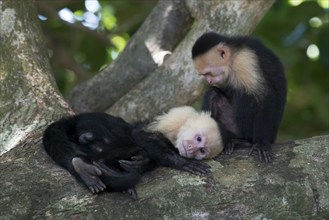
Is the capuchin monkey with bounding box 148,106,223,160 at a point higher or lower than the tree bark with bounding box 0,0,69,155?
lower

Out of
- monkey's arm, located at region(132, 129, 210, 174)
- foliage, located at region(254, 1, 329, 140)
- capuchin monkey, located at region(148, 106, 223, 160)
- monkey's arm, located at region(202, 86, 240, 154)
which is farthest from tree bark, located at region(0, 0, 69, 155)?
foliage, located at region(254, 1, 329, 140)

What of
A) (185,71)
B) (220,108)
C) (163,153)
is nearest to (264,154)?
(163,153)

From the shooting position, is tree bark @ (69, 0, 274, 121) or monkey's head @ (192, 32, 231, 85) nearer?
monkey's head @ (192, 32, 231, 85)

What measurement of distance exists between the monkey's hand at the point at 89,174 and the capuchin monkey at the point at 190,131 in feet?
2.53

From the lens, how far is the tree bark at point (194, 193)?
9.85 ft

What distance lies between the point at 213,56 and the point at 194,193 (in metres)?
1.44

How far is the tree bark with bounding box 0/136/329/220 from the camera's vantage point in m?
3.00

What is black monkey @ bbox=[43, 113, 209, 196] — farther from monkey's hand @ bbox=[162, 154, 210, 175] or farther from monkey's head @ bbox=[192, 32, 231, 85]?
monkey's head @ bbox=[192, 32, 231, 85]

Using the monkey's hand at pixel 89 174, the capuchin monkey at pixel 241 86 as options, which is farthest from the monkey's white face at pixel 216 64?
the monkey's hand at pixel 89 174

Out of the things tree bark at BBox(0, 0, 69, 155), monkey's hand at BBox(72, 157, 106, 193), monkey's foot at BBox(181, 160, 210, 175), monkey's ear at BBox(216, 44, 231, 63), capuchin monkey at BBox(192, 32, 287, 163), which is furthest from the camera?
monkey's ear at BBox(216, 44, 231, 63)

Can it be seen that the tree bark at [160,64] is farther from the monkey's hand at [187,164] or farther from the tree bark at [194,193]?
the tree bark at [194,193]

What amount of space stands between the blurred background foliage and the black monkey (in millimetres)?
2273

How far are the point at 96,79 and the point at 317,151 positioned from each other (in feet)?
7.82

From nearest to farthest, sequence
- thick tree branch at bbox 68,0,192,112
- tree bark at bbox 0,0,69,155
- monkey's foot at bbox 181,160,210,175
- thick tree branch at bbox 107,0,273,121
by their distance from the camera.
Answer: monkey's foot at bbox 181,160,210,175, tree bark at bbox 0,0,69,155, thick tree branch at bbox 107,0,273,121, thick tree branch at bbox 68,0,192,112
